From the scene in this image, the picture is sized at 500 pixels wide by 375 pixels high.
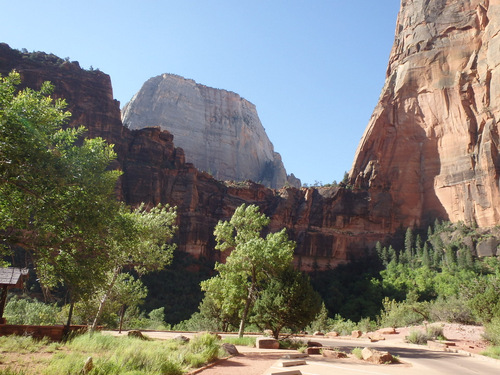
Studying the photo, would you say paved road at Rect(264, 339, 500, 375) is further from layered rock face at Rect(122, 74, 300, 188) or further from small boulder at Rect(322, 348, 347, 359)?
layered rock face at Rect(122, 74, 300, 188)

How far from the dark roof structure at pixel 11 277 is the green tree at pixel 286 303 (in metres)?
10.5

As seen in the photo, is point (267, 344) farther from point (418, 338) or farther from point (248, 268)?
point (418, 338)

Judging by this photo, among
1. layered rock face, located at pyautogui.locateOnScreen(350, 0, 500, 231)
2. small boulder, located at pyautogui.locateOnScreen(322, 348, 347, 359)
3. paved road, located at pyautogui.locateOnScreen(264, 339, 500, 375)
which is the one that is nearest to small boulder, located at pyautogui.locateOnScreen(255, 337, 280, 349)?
small boulder, located at pyautogui.locateOnScreen(322, 348, 347, 359)

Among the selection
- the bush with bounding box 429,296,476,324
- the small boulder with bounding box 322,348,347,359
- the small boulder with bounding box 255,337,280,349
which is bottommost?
the small boulder with bounding box 255,337,280,349

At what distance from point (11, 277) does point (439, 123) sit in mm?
69203

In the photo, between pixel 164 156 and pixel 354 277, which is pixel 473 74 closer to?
pixel 354 277

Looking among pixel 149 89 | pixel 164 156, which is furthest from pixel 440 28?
pixel 149 89

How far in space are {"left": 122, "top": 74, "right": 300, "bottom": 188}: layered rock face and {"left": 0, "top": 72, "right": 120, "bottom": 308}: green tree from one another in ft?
314

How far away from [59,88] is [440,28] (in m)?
73.0

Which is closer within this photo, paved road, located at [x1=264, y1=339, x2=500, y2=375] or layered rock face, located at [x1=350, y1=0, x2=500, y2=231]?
paved road, located at [x1=264, y1=339, x2=500, y2=375]

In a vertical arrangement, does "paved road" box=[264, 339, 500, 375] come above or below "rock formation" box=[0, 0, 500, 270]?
below

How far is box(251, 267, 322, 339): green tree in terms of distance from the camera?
16141 mm

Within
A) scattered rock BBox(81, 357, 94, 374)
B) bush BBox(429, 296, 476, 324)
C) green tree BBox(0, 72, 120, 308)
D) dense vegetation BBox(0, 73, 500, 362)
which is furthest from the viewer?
bush BBox(429, 296, 476, 324)

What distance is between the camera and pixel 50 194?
892cm
